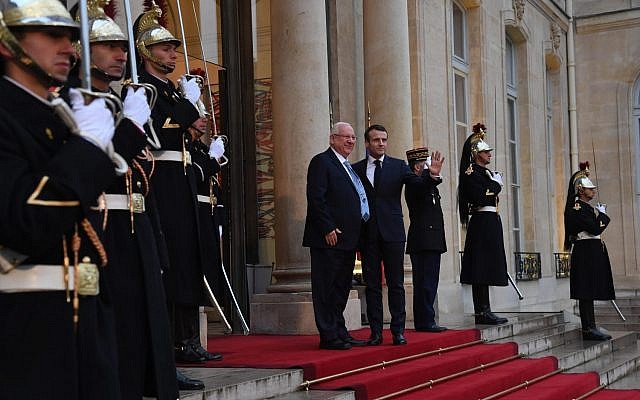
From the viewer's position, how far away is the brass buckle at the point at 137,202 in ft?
11.5

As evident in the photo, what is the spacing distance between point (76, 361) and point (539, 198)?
14.8 meters

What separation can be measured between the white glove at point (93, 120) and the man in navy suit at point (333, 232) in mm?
4387

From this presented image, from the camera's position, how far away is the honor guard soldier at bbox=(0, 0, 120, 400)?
2.55m

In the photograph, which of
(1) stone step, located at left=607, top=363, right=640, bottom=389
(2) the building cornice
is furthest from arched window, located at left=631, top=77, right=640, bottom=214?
(1) stone step, located at left=607, top=363, right=640, bottom=389

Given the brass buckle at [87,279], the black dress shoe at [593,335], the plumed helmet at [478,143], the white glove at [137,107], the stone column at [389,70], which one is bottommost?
the black dress shoe at [593,335]

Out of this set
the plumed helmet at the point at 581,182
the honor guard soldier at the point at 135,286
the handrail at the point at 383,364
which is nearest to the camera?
the honor guard soldier at the point at 135,286

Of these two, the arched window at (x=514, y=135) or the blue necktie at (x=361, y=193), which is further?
the arched window at (x=514, y=135)

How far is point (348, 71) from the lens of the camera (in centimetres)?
1087

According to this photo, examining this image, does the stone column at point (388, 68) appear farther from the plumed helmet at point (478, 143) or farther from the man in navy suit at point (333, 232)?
the man in navy suit at point (333, 232)

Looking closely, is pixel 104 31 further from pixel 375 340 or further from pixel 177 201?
pixel 375 340

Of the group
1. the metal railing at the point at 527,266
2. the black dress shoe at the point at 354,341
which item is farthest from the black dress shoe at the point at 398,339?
the metal railing at the point at 527,266

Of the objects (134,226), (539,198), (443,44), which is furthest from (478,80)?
(134,226)

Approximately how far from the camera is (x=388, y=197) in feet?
25.0

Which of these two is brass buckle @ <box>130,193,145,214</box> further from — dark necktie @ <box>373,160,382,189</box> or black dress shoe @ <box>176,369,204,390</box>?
dark necktie @ <box>373,160,382,189</box>
